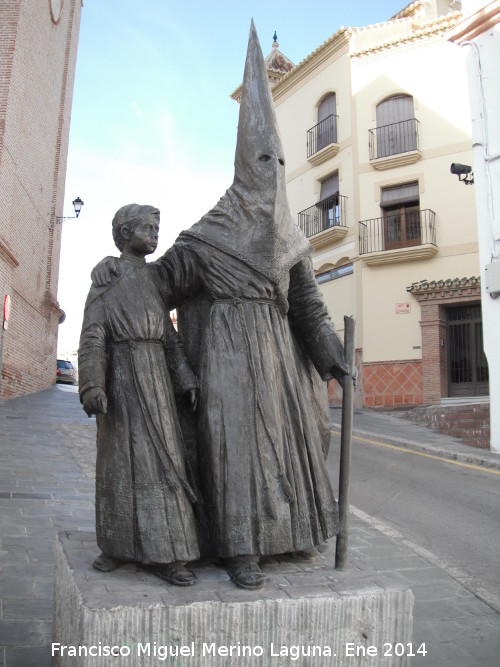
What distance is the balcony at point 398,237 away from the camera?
59.5 ft

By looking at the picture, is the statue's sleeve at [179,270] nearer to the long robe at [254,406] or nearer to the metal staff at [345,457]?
the long robe at [254,406]

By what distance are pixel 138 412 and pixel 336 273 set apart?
59.9 feet

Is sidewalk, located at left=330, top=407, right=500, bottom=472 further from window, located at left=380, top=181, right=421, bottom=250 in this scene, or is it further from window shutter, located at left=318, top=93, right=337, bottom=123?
window shutter, located at left=318, top=93, right=337, bottom=123

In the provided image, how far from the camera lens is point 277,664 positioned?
2207 mm

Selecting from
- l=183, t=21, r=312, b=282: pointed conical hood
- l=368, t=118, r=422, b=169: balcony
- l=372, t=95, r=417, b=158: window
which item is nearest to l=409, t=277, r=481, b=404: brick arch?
l=368, t=118, r=422, b=169: balcony

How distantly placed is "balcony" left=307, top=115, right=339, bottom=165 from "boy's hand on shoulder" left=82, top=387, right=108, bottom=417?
63.3 feet

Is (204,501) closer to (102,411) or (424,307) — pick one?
(102,411)

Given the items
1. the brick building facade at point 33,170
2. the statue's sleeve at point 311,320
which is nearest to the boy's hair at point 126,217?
the statue's sleeve at point 311,320

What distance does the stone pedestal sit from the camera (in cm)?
208

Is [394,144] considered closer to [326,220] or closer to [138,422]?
[326,220]

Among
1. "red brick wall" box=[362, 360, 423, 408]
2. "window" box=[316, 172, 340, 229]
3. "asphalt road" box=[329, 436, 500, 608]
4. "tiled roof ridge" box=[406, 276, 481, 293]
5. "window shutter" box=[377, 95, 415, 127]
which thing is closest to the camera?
"asphalt road" box=[329, 436, 500, 608]

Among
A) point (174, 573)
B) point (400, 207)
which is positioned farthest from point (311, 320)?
point (400, 207)

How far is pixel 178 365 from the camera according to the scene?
108 inches

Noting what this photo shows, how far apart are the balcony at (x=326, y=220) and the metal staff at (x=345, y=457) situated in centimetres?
1691
